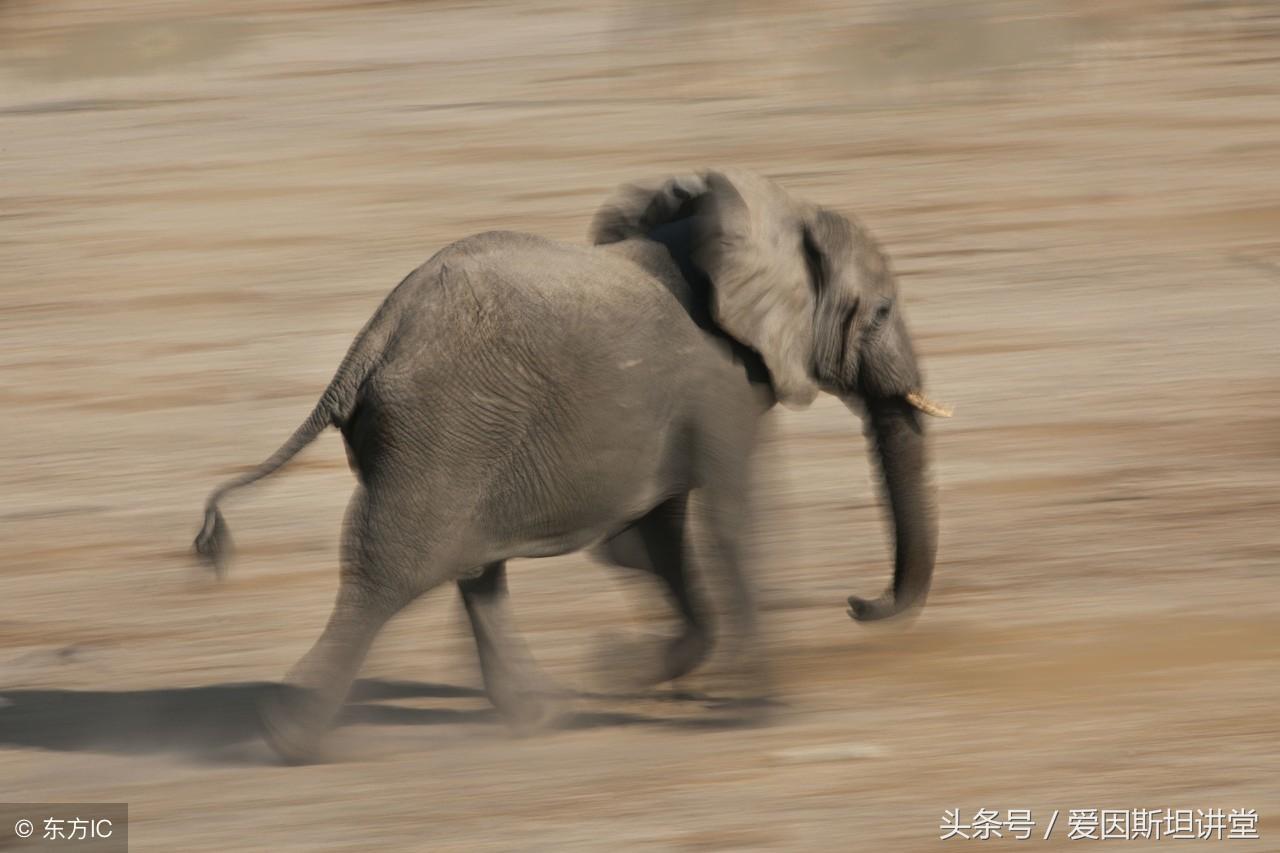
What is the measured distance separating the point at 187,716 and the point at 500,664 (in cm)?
109

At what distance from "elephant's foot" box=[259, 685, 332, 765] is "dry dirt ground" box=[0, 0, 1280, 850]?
0.08 metres

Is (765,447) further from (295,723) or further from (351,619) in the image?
(295,723)

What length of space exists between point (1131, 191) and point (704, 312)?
7.60m

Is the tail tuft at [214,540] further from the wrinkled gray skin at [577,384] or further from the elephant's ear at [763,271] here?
the elephant's ear at [763,271]

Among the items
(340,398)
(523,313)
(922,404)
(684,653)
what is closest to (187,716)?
(340,398)

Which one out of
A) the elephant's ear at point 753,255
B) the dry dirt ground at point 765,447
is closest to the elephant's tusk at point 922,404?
the elephant's ear at point 753,255

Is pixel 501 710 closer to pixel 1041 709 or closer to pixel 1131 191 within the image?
pixel 1041 709

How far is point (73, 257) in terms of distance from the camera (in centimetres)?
1262

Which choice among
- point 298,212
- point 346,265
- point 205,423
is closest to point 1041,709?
point 205,423

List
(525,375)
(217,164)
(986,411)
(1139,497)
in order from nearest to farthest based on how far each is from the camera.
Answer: (525,375), (1139,497), (986,411), (217,164)

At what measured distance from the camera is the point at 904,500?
642 cm

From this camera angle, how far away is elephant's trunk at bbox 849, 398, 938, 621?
252 inches

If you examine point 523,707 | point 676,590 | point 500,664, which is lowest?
point 523,707

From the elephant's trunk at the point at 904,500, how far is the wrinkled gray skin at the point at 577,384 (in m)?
0.16
